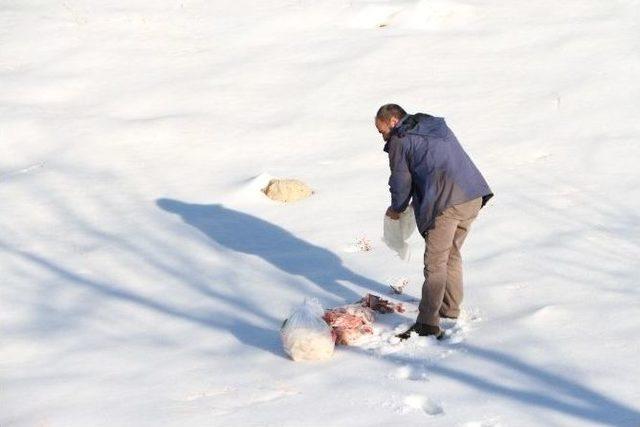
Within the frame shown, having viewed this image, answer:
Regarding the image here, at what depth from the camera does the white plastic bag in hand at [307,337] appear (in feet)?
19.1

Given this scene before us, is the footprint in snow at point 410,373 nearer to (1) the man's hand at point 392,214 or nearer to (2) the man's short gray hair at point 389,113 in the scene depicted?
(1) the man's hand at point 392,214

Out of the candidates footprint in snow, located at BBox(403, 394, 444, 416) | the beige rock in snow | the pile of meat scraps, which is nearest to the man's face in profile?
the pile of meat scraps

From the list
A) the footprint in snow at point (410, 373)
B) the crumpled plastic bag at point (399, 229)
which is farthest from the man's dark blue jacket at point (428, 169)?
the footprint in snow at point (410, 373)

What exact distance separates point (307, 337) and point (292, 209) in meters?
3.67

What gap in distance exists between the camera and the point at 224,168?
10578 millimetres

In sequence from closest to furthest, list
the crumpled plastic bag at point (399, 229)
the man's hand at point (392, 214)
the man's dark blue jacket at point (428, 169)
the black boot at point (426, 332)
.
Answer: the man's dark blue jacket at point (428, 169) < the black boot at point (426, 332) < the man's hand at point (392, 214) < the crumpled plastic bag at point (399, 229)

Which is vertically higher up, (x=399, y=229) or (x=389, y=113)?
(x=389, y=113)

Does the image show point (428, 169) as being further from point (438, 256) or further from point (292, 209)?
point (292, 209)

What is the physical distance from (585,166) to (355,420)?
5.86m

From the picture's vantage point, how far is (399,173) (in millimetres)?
6113

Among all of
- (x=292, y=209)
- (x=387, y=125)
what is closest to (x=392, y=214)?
(x=387, y=125)

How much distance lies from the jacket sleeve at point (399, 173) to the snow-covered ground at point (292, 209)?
2.99ft

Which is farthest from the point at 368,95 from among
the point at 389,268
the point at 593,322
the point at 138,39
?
the point at 593,322

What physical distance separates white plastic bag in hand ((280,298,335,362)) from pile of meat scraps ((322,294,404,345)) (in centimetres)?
18
